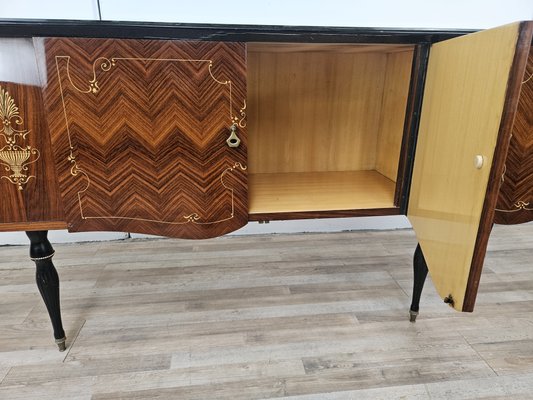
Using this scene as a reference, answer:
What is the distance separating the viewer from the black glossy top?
68 cm

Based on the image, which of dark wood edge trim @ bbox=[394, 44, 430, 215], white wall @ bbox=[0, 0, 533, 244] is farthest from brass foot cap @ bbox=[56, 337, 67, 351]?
dark wood edge trim @ bbox=[394, 44, 430, 215]

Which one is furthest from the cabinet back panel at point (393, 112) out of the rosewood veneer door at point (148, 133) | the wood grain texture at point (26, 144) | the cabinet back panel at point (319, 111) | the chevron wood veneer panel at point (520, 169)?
the wood grain texture at point (26, 144)

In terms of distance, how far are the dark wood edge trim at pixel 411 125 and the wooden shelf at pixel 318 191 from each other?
40 mm

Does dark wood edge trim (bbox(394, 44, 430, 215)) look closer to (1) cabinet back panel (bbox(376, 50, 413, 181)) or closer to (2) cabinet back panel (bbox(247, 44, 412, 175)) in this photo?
(1) cabinet back panel (bbox(376, 50, 413, 181))

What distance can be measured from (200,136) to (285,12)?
886 mm

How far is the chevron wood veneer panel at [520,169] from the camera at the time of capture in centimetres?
78

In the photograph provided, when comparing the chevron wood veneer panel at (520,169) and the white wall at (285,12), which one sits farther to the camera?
the white wall at (285,12)

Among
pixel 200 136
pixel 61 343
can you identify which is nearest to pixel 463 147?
pixel 200 136

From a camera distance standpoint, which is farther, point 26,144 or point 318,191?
point 318,191

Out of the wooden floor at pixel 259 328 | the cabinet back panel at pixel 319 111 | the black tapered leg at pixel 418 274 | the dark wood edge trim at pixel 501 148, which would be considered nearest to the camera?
the dark wood edge trim at pixel 501 148

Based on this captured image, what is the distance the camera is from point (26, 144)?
0.75m

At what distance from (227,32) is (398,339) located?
0.89 m

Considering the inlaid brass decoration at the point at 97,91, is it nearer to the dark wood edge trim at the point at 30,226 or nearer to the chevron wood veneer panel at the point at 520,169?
the dark wood edge trim at the point at 30,226

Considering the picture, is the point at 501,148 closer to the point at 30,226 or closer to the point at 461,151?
the point at 461,151
